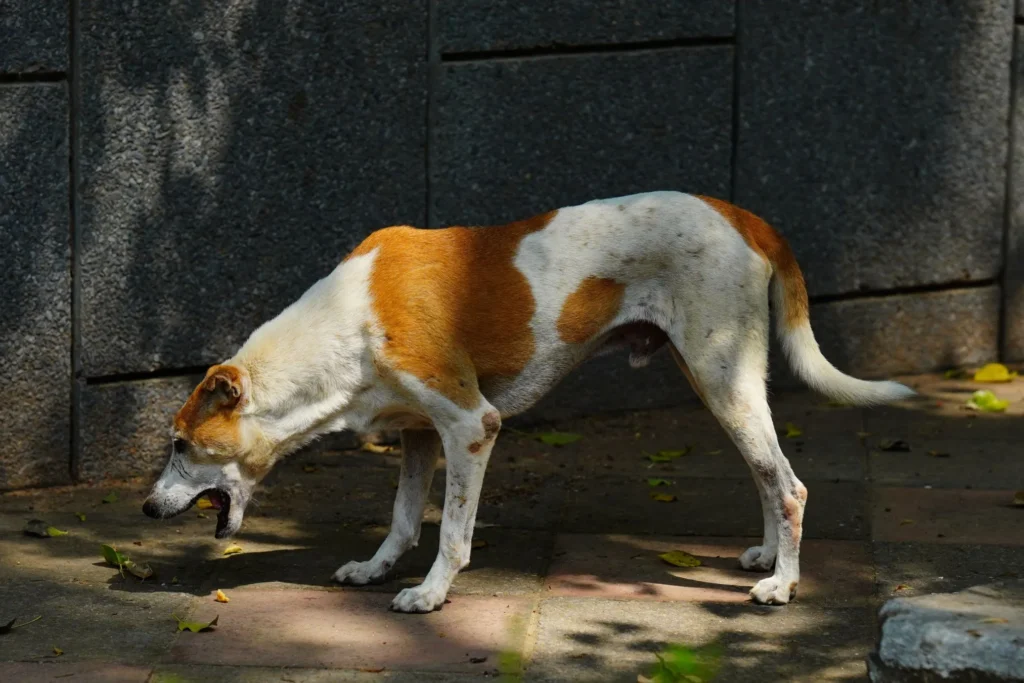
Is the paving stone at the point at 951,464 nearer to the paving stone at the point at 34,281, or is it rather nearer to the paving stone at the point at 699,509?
the paving stone at the point at 699,509

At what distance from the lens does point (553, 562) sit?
19.3 feet

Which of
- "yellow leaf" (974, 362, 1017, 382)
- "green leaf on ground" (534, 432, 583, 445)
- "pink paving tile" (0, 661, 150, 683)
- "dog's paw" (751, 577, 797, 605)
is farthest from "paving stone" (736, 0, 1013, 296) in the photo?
"pink paving tile" (0, 661, 150, 683)

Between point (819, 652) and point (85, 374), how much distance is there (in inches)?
136

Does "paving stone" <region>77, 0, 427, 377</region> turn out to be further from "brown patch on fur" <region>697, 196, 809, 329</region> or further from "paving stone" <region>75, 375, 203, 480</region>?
"brown patch on fur" <region>697, 196, 809, 329</region>

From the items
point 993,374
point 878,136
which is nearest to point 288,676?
point 878,136

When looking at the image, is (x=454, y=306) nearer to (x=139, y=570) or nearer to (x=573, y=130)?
(x=139, y=570)

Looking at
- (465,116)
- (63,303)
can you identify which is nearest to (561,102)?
(465,116)

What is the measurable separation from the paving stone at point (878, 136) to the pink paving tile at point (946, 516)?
1779 millimetres

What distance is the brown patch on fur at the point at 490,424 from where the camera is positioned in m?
5.36

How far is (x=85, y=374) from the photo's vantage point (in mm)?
6770

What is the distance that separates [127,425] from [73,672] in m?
2.22

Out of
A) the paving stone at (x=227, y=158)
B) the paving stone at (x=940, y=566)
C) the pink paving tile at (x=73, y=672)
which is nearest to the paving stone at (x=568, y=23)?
the paving stone at (x=227, y=158)

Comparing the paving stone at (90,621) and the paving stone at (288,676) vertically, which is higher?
the paving stone at (288,676)

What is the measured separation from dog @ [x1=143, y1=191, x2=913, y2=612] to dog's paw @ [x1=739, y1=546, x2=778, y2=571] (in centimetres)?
20
